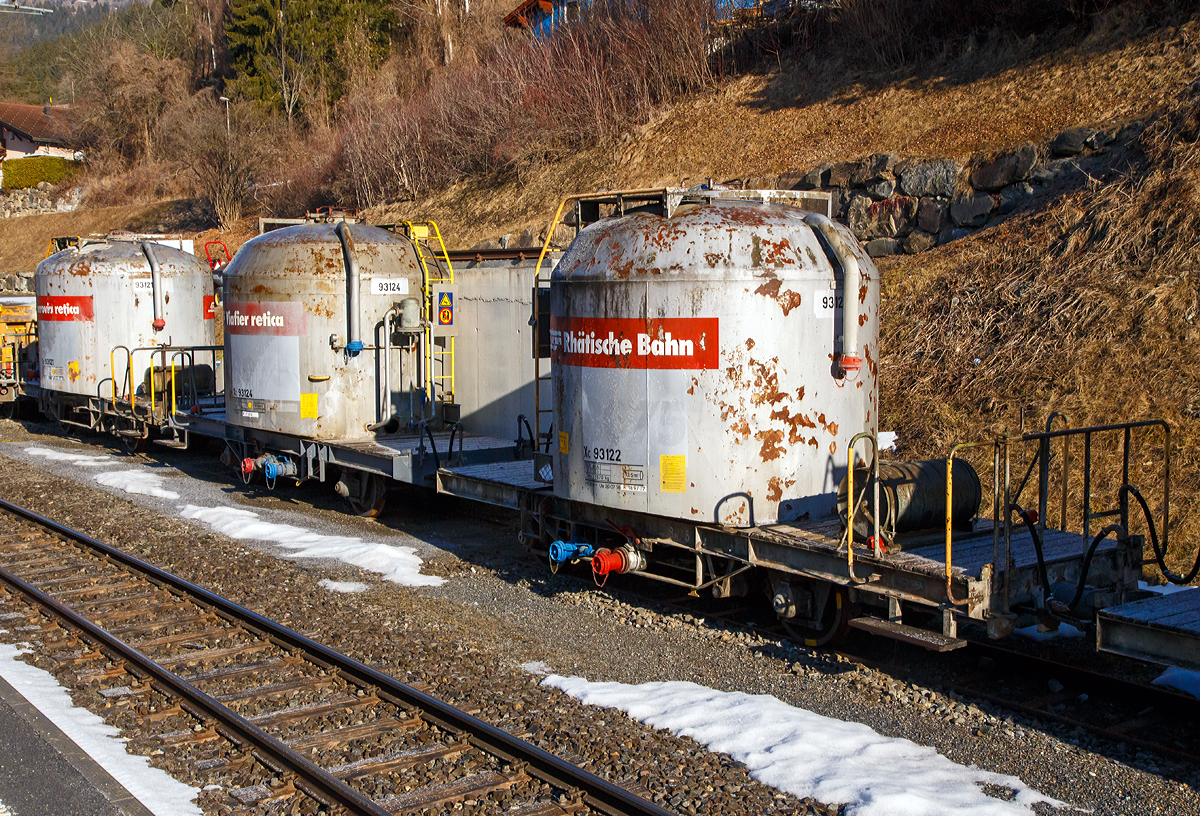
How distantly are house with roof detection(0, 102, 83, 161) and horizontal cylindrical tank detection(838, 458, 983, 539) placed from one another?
245 ft

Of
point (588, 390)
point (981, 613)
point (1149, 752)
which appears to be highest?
point (588, 390)

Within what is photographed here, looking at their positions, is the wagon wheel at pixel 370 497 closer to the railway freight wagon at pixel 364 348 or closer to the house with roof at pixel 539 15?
the railway freight wagon at pixel 364 348

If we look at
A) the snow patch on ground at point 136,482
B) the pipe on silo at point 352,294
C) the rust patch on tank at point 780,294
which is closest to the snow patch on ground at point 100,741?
the rust patch on tank at point 780,294

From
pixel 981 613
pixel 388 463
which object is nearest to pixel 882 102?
pixel 388 463

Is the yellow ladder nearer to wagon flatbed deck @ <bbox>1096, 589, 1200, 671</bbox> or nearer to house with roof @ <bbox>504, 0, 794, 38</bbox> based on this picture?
wagon flatbed deck @ <bbox>1096, 589, 1200, 671</bbox>

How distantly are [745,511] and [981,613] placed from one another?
2241 mm

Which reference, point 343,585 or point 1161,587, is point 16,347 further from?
point 1161,587

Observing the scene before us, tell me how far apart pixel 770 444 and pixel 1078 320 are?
7.27 metres

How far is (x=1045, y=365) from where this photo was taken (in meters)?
13.8

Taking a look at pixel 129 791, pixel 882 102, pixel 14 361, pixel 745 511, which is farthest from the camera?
pixel 14 361

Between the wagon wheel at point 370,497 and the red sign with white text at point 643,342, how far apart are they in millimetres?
5326

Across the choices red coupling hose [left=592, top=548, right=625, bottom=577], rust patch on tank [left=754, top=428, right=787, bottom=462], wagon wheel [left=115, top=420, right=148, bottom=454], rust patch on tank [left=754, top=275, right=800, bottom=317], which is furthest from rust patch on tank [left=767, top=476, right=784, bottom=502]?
wagon wheel [left=115, top=420, right=148, bottom=454]

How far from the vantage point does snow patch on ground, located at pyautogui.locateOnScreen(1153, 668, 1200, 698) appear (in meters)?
7.39

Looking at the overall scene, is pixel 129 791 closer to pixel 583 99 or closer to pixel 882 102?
pixel 882 102
